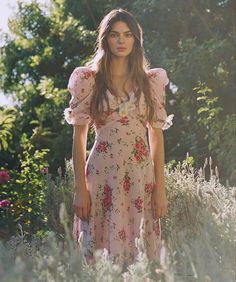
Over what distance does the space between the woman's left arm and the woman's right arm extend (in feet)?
1.16

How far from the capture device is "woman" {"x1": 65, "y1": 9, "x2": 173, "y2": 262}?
347 cm

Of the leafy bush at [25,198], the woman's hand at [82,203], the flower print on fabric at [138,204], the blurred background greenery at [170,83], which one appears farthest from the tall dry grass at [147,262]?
the blurred background greenery at [170,83]

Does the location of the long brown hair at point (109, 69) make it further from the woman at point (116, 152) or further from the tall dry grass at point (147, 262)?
the tall dry grass at point (147, 262)

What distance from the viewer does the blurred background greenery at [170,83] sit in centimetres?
745

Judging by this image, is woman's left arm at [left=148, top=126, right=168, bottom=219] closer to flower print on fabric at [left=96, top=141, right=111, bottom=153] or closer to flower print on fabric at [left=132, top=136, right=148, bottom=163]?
flower print on fabric at [left=132, top=136, right=148, bottom=163]

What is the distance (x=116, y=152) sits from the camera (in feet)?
11.5

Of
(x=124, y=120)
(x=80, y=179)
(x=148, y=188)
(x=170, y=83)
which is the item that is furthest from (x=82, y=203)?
(x=170, y=83)

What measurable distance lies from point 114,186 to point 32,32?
9628 mm

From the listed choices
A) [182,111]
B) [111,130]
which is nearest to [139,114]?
[111,130]

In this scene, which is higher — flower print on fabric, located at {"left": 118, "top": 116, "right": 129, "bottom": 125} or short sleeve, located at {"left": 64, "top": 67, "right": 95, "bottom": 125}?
→ short sleeve, located at {"left": 64, "top": 67, "right": 95, "bottom": 125}

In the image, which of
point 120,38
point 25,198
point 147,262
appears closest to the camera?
point 147,262

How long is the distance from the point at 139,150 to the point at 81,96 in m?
0.41

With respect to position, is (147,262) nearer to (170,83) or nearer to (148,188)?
(148,188)

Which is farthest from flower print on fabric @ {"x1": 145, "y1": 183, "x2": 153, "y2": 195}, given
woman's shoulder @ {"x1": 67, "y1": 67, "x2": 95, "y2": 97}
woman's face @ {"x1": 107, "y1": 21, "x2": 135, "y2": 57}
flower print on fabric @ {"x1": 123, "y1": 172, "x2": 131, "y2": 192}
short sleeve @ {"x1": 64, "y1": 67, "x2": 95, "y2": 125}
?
woman's face @ {"x1": 107, "y1": 21, "x2": 135, "y2": 57}
